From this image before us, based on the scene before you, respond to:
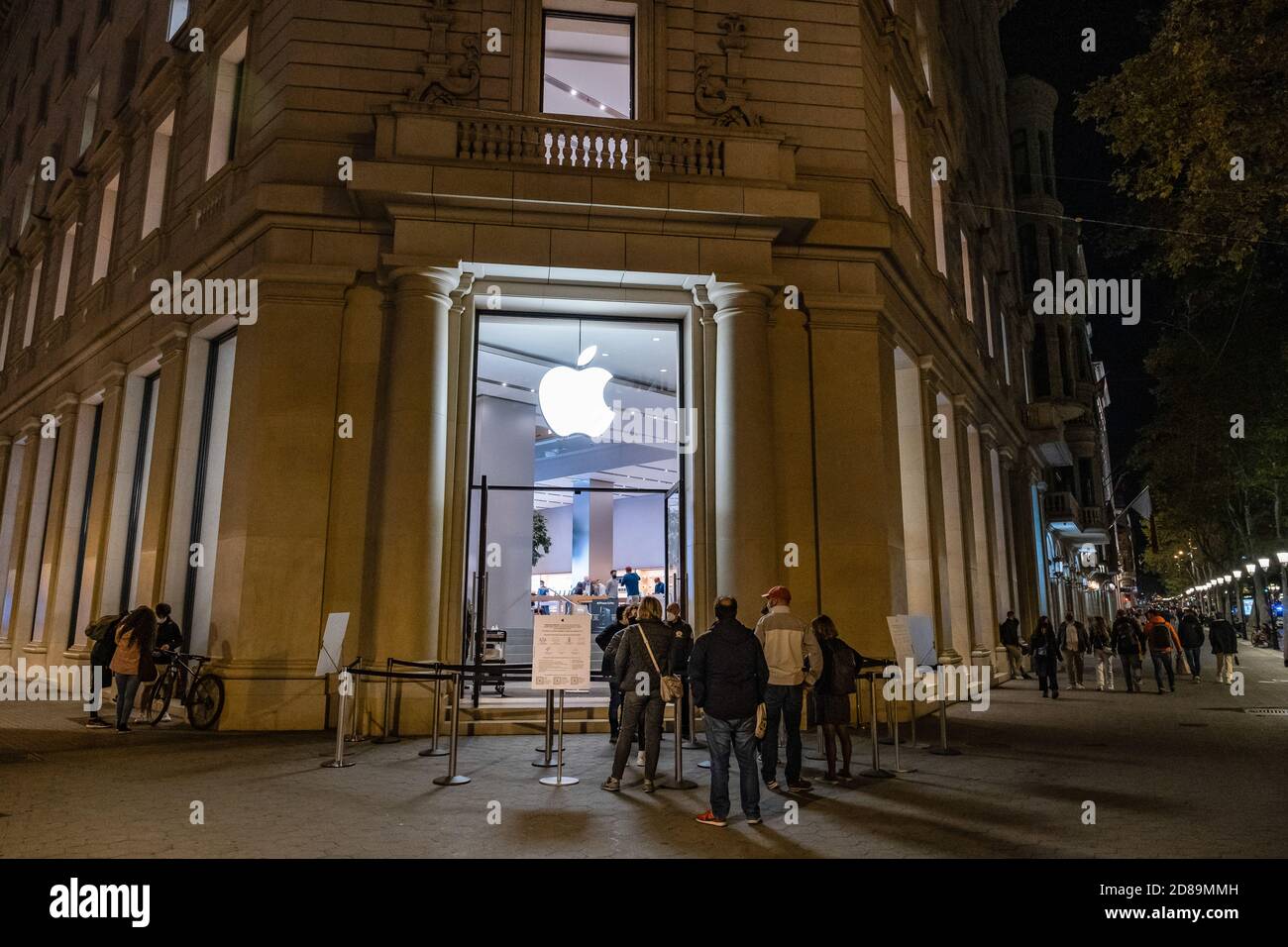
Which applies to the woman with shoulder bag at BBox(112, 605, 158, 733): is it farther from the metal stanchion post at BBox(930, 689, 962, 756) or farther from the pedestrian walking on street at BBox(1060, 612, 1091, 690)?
the pedestrian walking on street at BBox(1060, 612, 1091, 690)

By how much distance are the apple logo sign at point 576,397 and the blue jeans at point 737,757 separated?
324 inches

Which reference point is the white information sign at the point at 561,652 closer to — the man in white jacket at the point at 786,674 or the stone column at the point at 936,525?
the man in white jacket at the point at 786,674

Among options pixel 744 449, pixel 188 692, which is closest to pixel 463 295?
pixel 744 449

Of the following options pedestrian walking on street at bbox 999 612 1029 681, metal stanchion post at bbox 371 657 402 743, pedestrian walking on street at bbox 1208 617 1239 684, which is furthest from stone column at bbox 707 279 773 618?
pedestrian walking on street at bbox 1208 617 1239 684

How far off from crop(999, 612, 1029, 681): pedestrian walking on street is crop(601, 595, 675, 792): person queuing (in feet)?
52.4

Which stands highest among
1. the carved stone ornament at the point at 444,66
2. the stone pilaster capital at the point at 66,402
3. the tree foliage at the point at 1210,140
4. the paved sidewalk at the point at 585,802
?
the carved stone ornament at the point at 444,66

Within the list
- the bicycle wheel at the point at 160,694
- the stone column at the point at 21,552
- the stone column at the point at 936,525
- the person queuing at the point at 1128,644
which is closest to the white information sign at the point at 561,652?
the bicycle wheel at the point at 160,694

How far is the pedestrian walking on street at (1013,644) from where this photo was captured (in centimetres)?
2139

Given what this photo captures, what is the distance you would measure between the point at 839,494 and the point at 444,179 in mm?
7822

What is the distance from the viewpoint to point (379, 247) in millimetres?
13117

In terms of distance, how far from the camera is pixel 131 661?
11.9 meters

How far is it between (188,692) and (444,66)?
1045 centimetres

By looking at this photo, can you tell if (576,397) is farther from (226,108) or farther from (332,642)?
(226,108)
